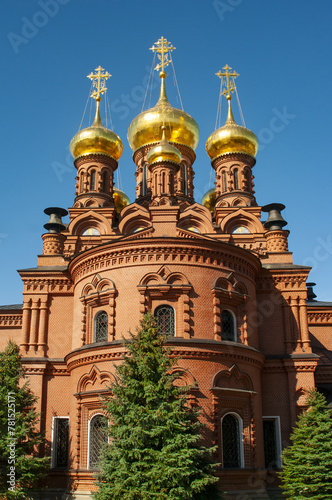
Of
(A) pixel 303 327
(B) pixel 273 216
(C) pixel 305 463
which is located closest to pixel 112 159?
(B) pixel 273 216

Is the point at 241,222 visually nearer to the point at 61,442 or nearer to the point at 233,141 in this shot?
the point at 233,141

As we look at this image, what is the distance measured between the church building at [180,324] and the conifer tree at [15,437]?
44.3 inches

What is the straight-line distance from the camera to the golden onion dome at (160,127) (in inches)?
899

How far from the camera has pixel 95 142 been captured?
21.8m

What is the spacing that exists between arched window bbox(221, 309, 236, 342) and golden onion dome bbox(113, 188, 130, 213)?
11.2m

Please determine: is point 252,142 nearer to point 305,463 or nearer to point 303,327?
point 303,327

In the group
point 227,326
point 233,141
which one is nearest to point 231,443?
point 227,326

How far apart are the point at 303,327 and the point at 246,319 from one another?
2660mm

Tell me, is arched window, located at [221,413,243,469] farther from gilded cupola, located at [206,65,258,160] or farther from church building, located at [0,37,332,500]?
gilded cupola, located at [206,65,258,160]

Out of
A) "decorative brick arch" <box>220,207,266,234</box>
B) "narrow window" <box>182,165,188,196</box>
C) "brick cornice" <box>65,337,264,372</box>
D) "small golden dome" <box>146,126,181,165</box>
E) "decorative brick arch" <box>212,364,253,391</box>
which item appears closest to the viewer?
"brick cornice" <box>65,337,264,372</box>

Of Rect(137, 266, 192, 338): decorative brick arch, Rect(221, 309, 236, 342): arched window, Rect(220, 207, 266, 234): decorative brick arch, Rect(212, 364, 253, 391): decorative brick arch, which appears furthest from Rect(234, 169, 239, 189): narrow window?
Rect(212, 364, 253, 391): decorative brick arch

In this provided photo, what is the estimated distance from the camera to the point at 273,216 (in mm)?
18891

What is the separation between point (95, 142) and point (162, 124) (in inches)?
118

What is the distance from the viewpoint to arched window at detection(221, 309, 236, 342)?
578 inches
